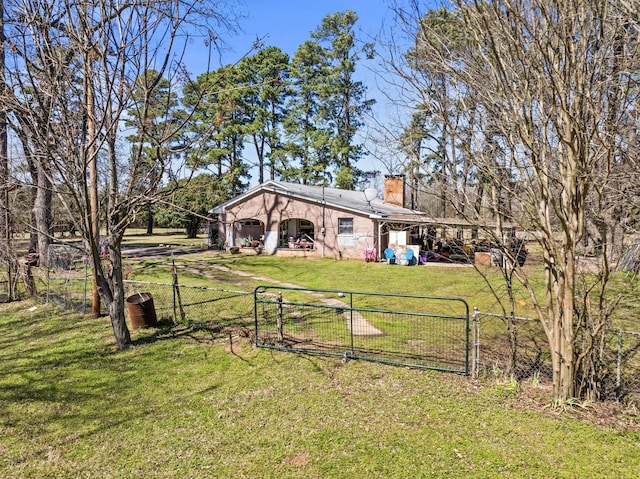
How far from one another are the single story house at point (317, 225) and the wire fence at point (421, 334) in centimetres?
947

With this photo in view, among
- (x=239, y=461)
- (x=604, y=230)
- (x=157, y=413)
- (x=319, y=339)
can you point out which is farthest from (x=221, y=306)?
(x=604, y=230)

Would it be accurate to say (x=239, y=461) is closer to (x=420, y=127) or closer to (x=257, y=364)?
(x=257, y=364)

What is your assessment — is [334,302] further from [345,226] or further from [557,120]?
[345,226]

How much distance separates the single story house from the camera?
20.2 meters

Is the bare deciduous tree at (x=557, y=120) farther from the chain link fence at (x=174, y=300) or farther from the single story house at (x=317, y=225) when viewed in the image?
the single story house at (x=317, y=225)

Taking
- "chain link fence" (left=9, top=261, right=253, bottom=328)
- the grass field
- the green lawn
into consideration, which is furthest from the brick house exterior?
the green lawn

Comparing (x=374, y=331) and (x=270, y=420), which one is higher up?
(x=374, y=331)

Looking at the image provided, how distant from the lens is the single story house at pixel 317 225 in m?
20.2

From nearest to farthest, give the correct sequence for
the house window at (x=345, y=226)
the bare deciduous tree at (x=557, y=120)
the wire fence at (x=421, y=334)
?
the bare deciduous tree at (x=557, y=120) < the wire fence at (x=421, y=334) < the house window at (x=345, y=226)

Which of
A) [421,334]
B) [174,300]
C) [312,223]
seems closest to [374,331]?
[421,334]

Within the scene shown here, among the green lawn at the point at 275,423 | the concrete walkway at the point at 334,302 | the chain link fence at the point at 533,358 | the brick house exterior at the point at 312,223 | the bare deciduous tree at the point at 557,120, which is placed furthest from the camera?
the brick house exterior at the point at 312,223

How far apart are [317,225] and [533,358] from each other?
16023 millimetres

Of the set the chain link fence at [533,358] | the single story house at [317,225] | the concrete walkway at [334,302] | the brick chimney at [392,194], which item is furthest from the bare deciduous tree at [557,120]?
the brick chimney at [392,194]

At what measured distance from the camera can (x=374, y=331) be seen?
818 centimetres
